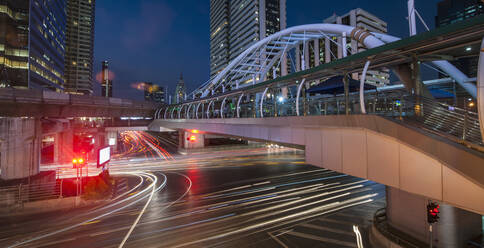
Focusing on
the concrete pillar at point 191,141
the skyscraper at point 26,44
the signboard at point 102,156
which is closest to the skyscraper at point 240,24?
the concrete pillar at point 191,141

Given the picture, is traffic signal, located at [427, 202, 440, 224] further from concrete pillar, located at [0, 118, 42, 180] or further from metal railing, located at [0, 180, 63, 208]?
concrete pillar, located at [0, 118, 42, 180]

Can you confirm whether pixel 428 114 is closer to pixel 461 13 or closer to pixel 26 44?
pixel 26 44

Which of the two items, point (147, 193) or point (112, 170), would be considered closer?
point (147, 193)

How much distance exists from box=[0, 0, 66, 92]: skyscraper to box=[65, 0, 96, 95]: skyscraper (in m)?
65.0

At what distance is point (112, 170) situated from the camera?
26141mm

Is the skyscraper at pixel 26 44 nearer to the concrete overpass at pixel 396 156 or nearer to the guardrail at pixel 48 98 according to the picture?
the guardrail at pixel 48 98

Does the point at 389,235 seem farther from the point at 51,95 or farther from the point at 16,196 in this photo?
the point at 51,95

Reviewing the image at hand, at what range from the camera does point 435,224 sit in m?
9.07

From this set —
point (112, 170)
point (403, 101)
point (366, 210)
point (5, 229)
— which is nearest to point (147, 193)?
point (5, 229)

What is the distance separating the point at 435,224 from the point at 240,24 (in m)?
108

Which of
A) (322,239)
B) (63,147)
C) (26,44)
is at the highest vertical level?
(26,44)

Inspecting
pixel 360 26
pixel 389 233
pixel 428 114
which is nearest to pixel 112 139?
pixel 389 233

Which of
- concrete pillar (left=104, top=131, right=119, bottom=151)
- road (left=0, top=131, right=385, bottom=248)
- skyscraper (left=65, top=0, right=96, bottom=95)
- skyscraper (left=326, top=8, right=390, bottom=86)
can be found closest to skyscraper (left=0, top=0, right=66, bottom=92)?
concrete pillar (left=104, top=131, right=119, bottom=151)

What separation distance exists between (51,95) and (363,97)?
31230 mm
